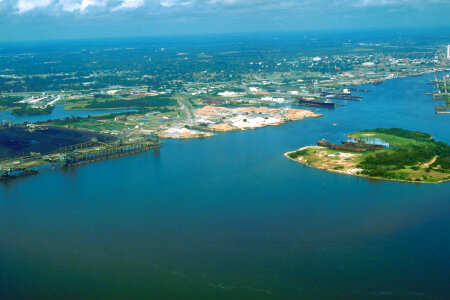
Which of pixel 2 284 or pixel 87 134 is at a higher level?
pixel 87 134

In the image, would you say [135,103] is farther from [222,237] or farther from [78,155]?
[222,237]

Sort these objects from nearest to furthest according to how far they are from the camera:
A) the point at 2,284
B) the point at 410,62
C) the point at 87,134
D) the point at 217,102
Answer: the point at 2,284 < the point at 87,134 < the point at 217,102 < the point at 410,62

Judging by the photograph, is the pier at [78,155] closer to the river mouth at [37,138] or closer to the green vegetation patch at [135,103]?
the river mouth at [37,138]

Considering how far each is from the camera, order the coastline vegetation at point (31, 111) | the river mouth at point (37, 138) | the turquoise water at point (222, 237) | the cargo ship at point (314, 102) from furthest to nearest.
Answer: the cargo ship at point (314, 102)
the coastline vegetation at point (31, 111)
the river mouth at point (37, 138)
the turquoise water at point (222, 237)

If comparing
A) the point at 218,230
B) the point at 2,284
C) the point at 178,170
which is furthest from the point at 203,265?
the point at 178,170

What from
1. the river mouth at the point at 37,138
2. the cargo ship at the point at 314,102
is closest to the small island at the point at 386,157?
the cargo ship at the point at 314,102

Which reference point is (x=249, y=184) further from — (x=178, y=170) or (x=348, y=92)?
(x=348, y=92)

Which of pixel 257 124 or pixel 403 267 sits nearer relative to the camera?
pixel 403 267

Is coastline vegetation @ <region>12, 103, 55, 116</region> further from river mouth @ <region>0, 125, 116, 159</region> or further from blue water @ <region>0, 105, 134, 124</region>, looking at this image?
river mouth @ <region>0, 125, 116, 159</region>
